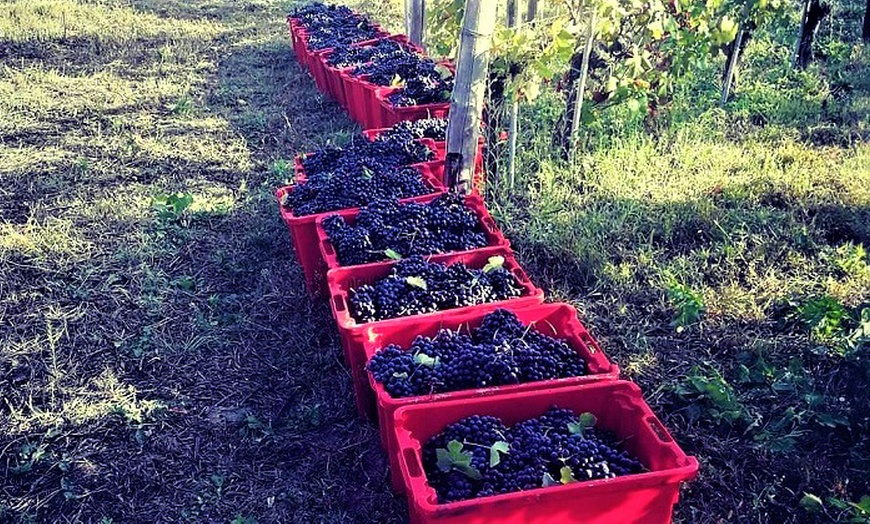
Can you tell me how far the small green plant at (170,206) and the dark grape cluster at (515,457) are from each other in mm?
2904

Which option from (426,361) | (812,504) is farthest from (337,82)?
(812,504)

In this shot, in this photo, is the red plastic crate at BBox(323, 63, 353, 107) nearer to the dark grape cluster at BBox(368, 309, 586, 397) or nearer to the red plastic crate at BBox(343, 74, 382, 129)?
the red plastic crate at BBox(343, 74, 382, 129)

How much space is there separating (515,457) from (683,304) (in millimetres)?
1649

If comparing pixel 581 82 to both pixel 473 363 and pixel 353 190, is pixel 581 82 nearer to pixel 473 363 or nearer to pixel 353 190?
pixel 353 190

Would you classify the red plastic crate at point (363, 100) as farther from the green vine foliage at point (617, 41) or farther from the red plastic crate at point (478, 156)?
the red plastic crate at point (478, 156)

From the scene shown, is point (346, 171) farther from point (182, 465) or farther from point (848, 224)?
point (848, 224)

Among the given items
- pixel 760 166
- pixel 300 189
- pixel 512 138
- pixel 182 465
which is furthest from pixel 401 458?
pixel 760 166

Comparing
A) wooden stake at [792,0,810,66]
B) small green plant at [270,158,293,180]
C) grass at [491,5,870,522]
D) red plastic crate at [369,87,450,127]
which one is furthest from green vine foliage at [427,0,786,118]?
small green plant at [270,158,293,180]

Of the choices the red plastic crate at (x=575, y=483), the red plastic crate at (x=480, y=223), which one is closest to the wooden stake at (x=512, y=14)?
the red plastic crate at (x=480, y=223)

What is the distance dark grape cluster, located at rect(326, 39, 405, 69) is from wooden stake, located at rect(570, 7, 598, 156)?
7.04ft

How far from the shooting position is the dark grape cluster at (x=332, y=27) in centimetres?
713

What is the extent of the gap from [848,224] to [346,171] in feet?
8.55

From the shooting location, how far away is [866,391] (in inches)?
109

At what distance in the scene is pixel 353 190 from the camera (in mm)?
3611
